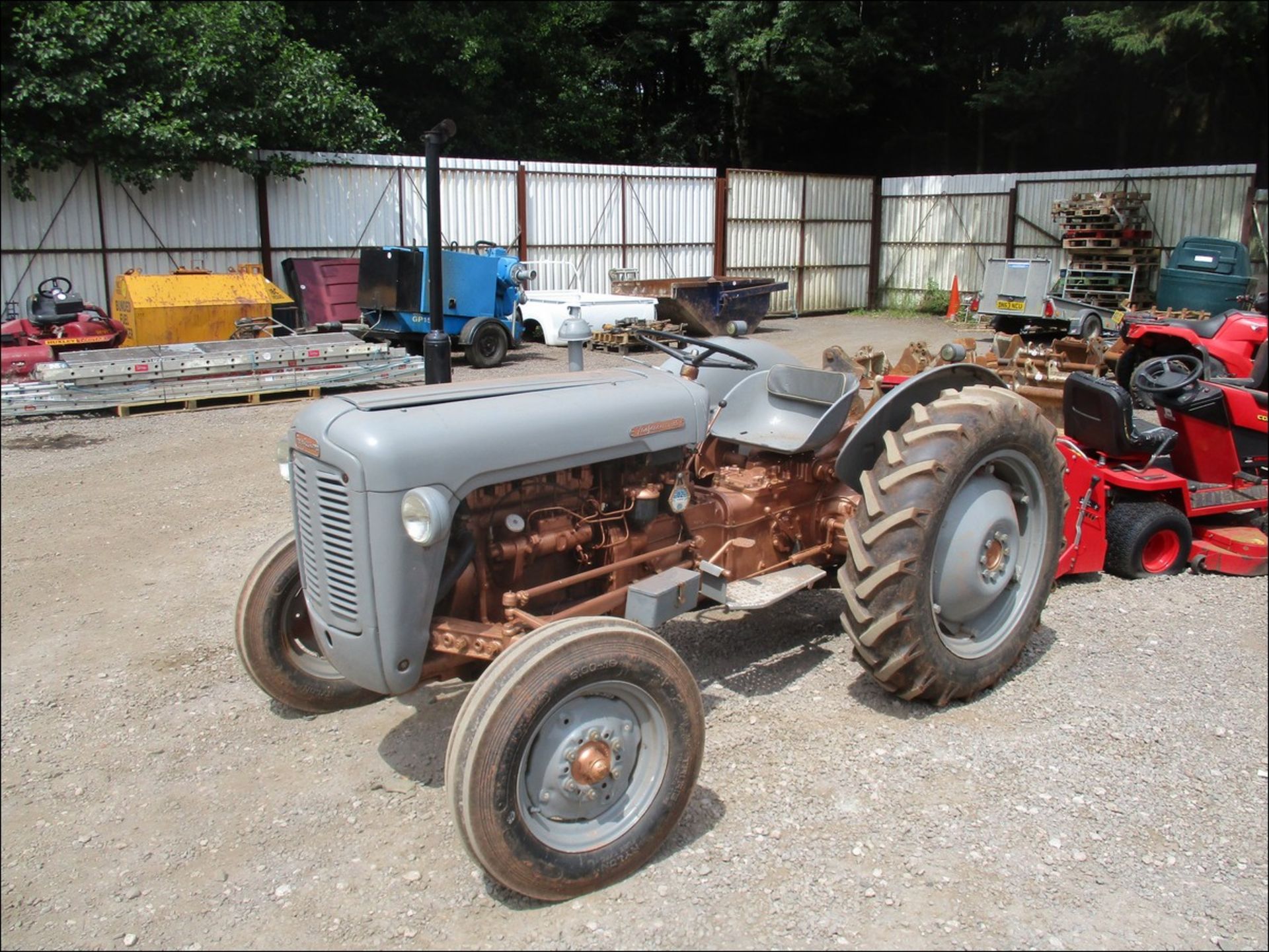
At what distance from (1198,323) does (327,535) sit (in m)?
8.70

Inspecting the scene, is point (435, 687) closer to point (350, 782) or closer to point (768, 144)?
point (350, 782)

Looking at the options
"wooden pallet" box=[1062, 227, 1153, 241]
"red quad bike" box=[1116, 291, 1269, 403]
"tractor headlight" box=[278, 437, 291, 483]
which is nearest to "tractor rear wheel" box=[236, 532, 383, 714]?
"tractor headlight" box=[278, 437, 291, 483]

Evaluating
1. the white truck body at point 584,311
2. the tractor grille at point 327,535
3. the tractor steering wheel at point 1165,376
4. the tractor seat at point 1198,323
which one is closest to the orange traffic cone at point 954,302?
the white truck body at point 584,311

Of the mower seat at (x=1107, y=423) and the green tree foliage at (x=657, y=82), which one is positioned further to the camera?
the mower seat at (x=1107, y=423)

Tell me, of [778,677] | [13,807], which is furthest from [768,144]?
[13,807]

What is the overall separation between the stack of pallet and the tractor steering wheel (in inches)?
458

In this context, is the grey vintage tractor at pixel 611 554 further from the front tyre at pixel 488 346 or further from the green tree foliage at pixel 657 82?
the front tyre at pixel 488 346

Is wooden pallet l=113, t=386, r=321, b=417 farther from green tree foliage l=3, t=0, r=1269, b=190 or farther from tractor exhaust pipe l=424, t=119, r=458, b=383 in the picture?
green tree foliage l=3, t=0, r=1269, b=190

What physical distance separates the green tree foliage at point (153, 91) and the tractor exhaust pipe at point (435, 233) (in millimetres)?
6441

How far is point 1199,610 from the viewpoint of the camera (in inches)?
182

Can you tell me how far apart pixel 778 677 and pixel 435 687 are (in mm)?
1306

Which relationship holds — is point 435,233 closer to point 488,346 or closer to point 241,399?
point 241,399

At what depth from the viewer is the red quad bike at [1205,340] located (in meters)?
7.49

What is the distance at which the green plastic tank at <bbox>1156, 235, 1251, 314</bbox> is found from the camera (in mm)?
13992
